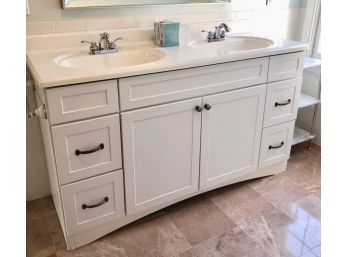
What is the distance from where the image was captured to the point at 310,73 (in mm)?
2422

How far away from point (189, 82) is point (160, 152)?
1.18 feet

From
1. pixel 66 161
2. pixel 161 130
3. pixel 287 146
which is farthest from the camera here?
pixel 287 146

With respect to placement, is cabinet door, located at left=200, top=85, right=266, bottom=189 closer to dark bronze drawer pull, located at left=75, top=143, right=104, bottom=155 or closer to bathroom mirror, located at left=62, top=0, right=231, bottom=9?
dark bronze drawer pull, located at left=75, top=143, right=104, bottom=155

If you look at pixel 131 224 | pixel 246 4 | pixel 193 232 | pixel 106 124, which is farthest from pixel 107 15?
pixel 193 232

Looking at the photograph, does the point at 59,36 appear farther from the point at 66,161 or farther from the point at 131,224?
the point at 131,224

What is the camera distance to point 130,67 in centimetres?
132

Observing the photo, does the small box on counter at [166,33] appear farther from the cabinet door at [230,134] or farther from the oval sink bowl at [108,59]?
the cabinet door at [230,134]

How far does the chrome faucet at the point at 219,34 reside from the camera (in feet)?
6.31

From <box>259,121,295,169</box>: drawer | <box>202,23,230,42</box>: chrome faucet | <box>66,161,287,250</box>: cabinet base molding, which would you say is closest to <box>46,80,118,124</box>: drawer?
<box>66,161,287,250</box>: cabinet base molding

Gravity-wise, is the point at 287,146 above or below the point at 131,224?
above

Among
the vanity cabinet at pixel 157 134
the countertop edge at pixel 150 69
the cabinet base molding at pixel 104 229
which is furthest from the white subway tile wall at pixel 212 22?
the cabinet base molding at pixel 104 229

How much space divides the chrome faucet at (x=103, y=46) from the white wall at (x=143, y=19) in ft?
0.36
